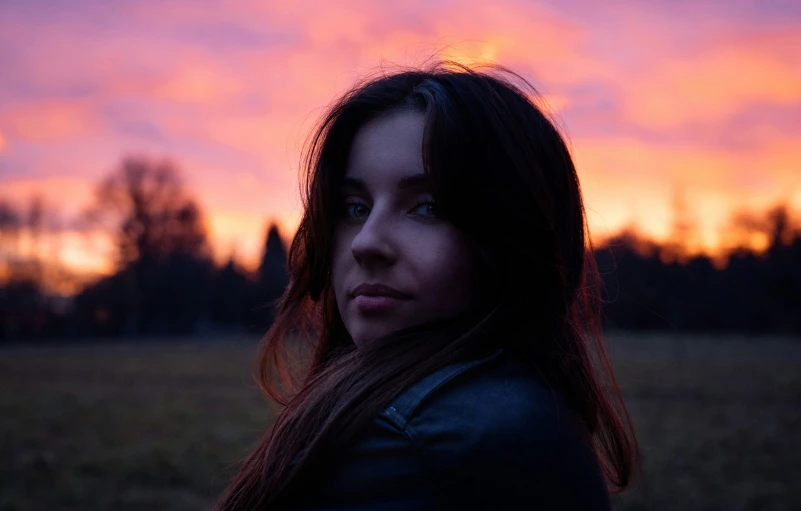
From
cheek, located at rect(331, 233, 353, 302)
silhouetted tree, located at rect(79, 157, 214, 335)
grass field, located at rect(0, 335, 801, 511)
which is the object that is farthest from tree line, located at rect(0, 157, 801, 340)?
cheek, located at rect(331, 233, 353, 302)

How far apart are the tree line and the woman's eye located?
160ft

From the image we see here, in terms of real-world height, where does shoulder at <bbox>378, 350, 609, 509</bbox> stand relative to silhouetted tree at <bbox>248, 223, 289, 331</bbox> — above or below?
above

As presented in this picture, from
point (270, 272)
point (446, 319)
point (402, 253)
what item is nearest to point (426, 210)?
point (402, 253)

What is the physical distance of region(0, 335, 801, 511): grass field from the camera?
7.23 meters

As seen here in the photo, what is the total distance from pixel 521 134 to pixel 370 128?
325 millimetres

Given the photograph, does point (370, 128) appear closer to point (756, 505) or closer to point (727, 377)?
point (756, 505)

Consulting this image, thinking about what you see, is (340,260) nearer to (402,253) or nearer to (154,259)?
(402,253)

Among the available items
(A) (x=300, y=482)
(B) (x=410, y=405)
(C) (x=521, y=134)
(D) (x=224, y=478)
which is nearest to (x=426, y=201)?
(C) (x=521, y=134)

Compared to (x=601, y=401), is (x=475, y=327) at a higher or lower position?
higher

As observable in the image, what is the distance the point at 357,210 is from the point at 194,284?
54052 millimetres

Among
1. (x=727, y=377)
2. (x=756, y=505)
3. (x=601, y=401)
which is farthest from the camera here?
(x=727, y=377)

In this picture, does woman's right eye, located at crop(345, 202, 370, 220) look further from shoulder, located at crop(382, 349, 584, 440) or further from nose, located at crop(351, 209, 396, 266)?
shoulder, located at crop(382, 349, 584, 440)

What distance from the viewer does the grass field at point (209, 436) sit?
23.7 ft

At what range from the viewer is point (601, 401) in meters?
1.47
